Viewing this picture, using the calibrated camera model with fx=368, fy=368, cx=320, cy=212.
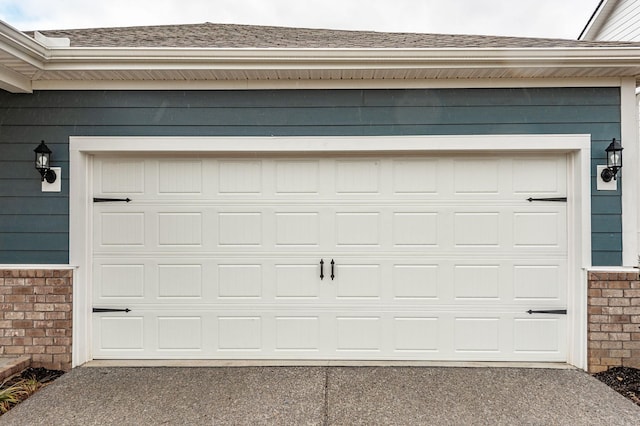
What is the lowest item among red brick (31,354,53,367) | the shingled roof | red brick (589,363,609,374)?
red brick (589,363,609,374)

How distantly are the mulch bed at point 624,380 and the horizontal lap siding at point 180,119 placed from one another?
2.40 meters

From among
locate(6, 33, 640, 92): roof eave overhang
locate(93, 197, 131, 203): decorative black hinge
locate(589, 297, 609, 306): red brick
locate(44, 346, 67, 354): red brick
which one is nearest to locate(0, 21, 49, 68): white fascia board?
locate(6, 33, 640, 92): roof eave overhang

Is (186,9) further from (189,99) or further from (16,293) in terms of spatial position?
(16,293)

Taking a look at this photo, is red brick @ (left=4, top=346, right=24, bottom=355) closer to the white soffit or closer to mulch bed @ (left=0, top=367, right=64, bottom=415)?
mulch bed @ (left=0, top=367, right=64, bottom=415)

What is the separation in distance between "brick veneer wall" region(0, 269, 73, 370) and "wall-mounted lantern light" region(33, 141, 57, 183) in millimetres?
891

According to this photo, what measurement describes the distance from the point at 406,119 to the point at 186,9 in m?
8.01

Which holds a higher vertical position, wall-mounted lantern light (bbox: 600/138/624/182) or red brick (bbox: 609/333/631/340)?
wall-mounted lantern light (bbox: 600/138/624/182)

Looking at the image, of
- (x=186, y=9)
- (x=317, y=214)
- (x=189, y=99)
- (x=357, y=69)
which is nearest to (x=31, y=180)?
(x=189, y=99)

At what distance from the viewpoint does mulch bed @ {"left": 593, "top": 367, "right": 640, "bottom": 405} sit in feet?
10.1

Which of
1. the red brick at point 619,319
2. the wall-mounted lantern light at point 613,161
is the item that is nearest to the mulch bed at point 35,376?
the red brick at point 619,319

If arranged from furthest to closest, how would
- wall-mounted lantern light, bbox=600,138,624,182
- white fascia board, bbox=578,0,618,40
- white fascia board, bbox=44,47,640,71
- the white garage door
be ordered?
white fascia board, bbox=578,0,618,40, the white garage door, wall-mounted lantern light, bbox=600,138,624,182, white fascia board, bbox=44,47,640,71

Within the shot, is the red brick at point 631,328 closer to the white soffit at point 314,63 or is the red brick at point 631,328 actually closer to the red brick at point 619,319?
the red brick at point 619,319

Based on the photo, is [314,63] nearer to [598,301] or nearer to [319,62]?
[319,62]

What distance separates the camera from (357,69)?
3369mm
